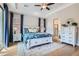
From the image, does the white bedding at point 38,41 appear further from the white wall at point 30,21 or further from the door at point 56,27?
the white wall at point 30,21

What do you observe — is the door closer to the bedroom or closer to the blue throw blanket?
the bedroom

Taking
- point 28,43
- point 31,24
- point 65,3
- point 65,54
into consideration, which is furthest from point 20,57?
point 65,3

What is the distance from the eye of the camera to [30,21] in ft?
7.51

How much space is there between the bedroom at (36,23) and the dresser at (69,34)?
0.06 metres

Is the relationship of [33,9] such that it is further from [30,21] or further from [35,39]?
[35,39]

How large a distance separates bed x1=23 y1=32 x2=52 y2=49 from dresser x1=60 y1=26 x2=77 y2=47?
334 mm

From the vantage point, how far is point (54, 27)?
90.9 inches

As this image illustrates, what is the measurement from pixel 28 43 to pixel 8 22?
0.57 metres

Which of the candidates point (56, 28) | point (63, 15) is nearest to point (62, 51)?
point (56, 28)

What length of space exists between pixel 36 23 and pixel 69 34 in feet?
2.98

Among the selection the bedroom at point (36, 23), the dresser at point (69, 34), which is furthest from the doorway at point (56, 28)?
the dresser at point (69, 34)

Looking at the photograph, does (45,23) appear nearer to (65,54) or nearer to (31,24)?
(31,24)

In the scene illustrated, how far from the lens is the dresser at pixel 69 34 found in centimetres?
245

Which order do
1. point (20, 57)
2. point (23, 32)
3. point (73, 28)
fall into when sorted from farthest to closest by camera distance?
point (73, 28)
point (23, 32)
point (20, 57)
